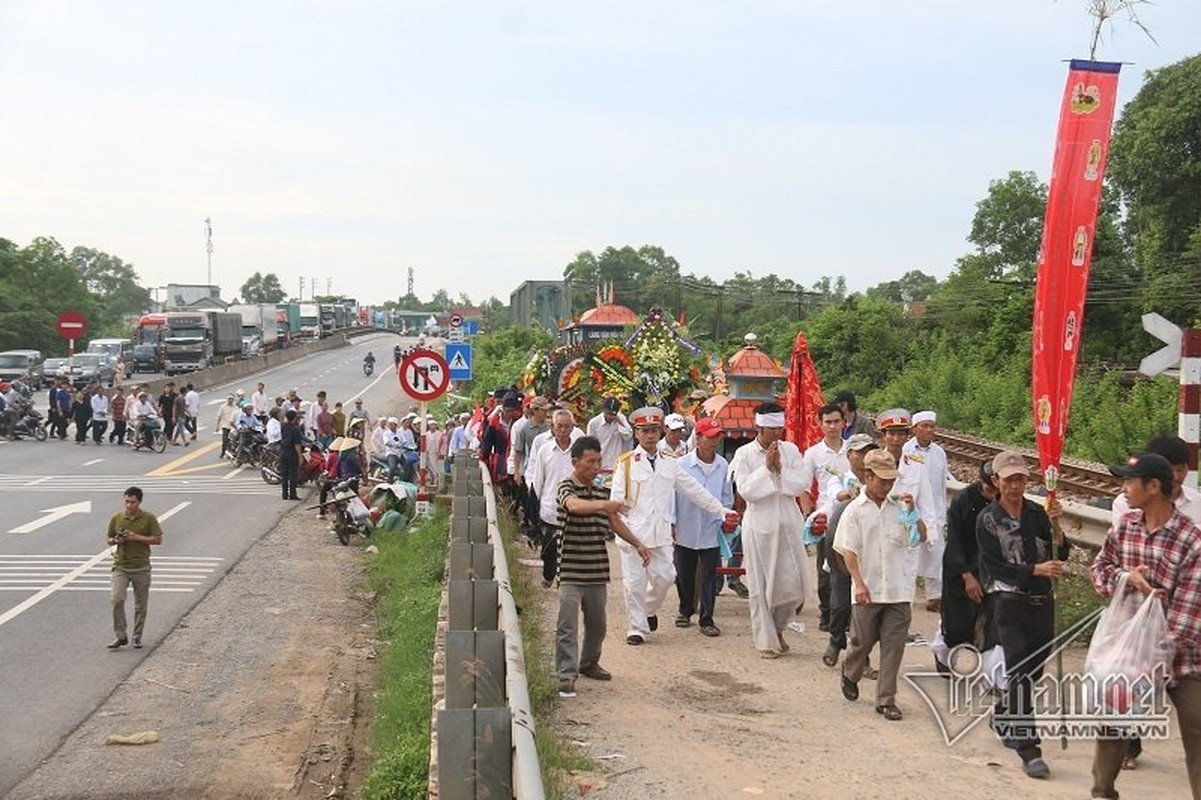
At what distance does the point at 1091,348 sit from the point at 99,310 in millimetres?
67982

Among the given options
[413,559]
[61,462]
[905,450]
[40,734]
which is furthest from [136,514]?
[61,462]

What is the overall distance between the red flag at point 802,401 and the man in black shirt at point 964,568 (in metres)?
5.32

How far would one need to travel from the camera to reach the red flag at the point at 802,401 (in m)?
13.9

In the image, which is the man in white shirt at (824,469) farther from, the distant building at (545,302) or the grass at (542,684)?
the distant building at (545,302)

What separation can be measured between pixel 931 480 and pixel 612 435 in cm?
509

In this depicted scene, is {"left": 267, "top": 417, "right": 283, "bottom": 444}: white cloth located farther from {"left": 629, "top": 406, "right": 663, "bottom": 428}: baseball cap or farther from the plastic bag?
the plastic bag

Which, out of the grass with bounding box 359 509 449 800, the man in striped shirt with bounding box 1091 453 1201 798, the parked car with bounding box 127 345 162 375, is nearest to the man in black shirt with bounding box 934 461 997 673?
the man in striped shirt with bounding box 1091 453 1201 798

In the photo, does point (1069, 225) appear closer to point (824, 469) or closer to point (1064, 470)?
point (824, 469)

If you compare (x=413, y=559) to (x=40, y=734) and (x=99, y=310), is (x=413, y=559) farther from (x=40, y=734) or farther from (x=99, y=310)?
(x=99, y=310)

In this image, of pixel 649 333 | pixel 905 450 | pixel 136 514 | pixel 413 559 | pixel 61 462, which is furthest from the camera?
pixel 61 462

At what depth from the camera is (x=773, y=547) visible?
1046 centimetres

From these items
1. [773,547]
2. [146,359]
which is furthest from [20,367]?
[773,547]

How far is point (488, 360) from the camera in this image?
149 feet

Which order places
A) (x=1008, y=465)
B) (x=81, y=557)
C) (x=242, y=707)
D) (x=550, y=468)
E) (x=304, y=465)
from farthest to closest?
(x=304, y=465)
(x=81, y=557)
(x=550, y=468)
(x=242, y=707)
(x=1008, y=465)
